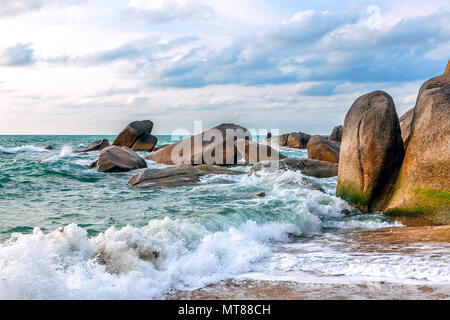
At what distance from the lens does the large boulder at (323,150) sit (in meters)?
18.6

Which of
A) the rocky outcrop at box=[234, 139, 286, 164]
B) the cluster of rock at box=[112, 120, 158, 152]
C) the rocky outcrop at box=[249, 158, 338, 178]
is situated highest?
the cluster of rock at box=[112, 120, 158, 152]

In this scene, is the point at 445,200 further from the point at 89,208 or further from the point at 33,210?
the point at 33,210

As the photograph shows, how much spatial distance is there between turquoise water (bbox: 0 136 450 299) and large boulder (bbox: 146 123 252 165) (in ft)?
26.0

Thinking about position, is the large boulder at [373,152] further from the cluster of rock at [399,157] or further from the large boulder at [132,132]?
the large boulder at [132,132]

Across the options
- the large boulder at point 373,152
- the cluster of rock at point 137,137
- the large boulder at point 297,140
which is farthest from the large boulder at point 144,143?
the large boulder at point 373,152

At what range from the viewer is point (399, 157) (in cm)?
852

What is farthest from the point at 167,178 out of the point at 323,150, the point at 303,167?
the point at 323,150

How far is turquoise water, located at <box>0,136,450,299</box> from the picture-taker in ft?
13.5

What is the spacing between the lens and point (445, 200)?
7.23 m

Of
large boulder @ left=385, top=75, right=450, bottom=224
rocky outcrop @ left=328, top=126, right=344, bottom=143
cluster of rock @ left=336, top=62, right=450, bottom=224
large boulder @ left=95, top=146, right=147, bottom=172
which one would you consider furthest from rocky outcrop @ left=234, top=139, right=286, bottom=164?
rocky outcrop @ left=328, top=126, right=344, bottom=143

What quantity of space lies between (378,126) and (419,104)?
87 centimetres

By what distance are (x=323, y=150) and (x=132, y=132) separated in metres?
15.5

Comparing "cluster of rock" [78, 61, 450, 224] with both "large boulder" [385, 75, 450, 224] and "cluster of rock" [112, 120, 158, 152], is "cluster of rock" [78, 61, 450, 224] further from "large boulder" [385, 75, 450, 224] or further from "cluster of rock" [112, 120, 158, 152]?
"cluster of rock" [112, 120, 158, 152]
